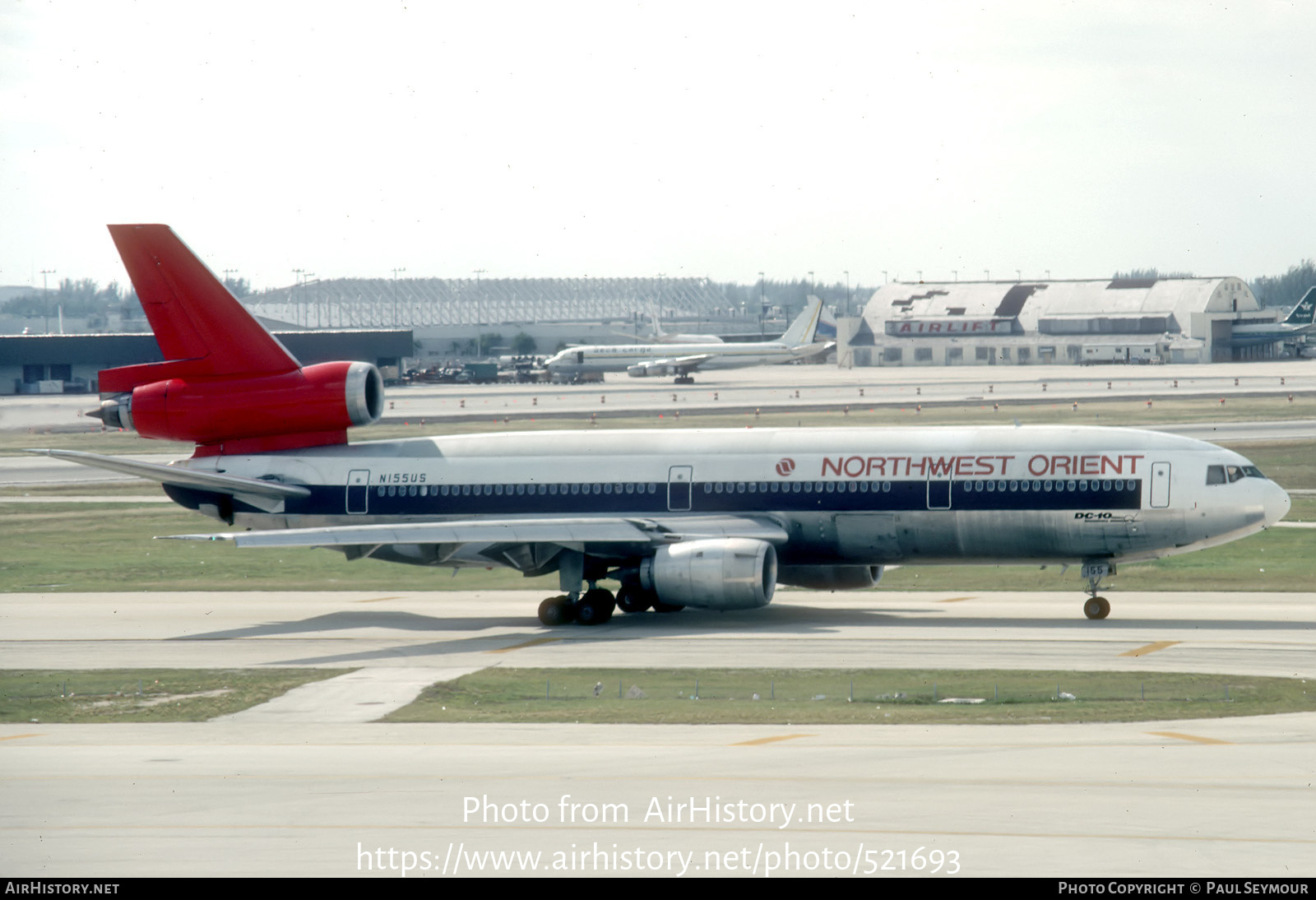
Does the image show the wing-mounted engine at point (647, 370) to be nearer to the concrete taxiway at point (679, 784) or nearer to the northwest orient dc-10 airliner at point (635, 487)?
the northwest orient dc-10 airliner at point (635, 487)

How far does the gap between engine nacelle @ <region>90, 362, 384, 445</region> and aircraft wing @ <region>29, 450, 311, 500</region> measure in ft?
4.14

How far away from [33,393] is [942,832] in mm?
150510

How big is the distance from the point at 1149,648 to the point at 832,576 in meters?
9.67

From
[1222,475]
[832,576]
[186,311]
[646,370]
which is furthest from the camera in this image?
[646,370]

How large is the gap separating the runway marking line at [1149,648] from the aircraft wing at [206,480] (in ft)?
74.2

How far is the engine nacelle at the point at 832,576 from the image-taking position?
41.4 metres

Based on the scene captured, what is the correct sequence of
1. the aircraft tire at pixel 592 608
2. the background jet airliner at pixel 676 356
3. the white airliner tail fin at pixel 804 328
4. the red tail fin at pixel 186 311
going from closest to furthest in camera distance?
the aircraft tire at pixel 592 608 → the red tail fin at pixel 186 311 → the background jet airliner at pixel 676 356 → the white airliner tail fin at pixel 804 328

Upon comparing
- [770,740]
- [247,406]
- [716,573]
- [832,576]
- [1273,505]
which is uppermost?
[247,406]

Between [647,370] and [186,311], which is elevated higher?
[186,311]

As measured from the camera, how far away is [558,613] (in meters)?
40.3

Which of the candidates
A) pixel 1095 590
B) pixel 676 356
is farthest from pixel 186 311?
pixel 676 356

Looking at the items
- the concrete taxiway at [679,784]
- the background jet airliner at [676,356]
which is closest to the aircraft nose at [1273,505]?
A: the concrete taxiway at [679,784]

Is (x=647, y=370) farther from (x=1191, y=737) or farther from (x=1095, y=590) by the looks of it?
(x=1191, y=737)
